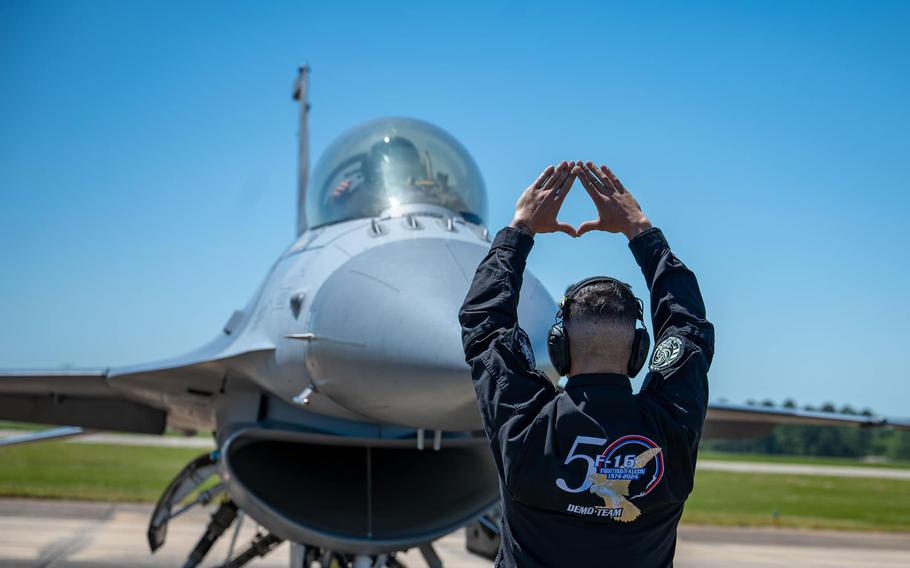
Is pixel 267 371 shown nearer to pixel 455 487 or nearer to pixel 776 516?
pixel 455 487

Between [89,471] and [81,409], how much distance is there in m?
19.1

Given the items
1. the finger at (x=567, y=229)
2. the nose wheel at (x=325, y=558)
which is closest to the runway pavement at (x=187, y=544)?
the nose wheel at (x=325, y=558)

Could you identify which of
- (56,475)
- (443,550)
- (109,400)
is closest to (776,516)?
(443,550)

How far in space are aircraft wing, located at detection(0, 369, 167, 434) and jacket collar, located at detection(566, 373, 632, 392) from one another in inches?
272

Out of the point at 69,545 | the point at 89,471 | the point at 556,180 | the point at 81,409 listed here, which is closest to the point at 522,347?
the point at 556,180

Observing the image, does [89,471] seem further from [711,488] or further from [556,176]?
[556,176]

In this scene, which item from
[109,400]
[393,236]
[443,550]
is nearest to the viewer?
[393,236]

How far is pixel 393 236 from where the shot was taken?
5055 mm

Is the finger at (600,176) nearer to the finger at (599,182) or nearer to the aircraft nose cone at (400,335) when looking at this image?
the finger at (599,182)

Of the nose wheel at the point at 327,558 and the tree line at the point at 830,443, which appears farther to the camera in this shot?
the tree line at the point at 830,443

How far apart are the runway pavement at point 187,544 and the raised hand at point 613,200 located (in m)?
10.8

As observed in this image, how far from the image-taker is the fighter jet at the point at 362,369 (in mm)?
4238

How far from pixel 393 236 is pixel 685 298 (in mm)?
2837

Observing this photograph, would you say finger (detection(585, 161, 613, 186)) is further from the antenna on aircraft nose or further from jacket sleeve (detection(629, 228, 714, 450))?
the antenna on aircraft nose
